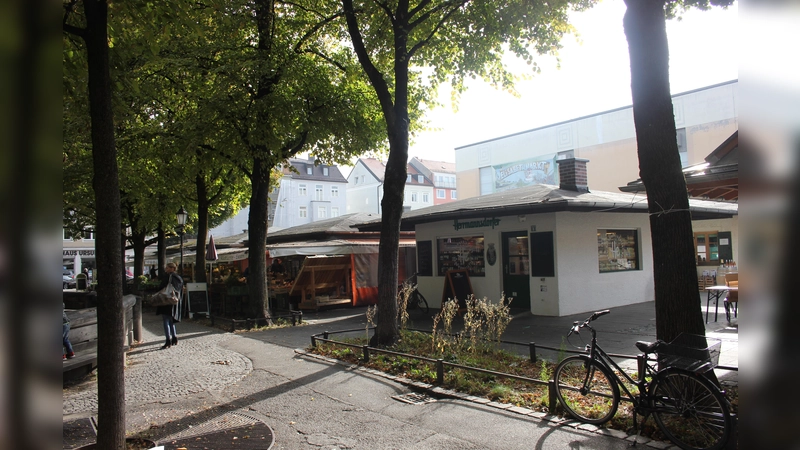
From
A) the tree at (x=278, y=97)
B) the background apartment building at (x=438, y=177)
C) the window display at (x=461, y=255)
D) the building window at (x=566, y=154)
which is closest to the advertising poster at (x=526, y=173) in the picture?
the building window at (x=566, y=154)

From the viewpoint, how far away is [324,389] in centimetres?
742

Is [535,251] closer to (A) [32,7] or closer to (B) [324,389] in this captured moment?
(B) [324,389]

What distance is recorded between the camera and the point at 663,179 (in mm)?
5887

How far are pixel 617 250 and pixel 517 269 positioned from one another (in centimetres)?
318

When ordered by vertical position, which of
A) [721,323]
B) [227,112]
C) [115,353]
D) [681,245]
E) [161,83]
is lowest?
[721,323]

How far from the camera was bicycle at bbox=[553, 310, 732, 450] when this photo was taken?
463 centimetres

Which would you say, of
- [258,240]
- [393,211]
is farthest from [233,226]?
[393,211]

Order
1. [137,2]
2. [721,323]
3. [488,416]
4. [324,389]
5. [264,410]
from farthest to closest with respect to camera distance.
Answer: [721,323] → [324,389] → [264,410] → [488,416] → [137,2]

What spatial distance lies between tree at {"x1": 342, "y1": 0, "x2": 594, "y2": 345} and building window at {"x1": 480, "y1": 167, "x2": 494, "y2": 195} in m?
45.0

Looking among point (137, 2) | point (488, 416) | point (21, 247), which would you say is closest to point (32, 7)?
point (21, 247)

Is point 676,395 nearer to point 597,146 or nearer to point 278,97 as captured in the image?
point 278,97

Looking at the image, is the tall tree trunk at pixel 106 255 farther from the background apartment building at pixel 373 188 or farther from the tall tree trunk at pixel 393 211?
the background apartment building at pixel 373 188

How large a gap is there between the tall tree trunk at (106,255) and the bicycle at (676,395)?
14.3 ft

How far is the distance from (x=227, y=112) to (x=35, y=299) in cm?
1329
